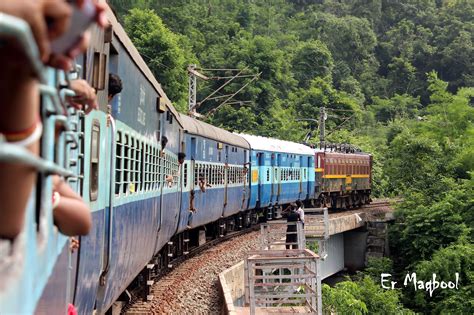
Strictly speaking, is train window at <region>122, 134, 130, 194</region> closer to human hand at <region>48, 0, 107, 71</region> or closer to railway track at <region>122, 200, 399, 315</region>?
railway track at <region>122, 200, 399, 315</region>

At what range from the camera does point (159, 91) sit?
32.4ft

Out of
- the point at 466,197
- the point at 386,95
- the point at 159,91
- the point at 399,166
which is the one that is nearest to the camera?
the point at 159,91

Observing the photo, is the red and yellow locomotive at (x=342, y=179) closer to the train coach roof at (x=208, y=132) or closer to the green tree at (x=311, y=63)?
the train coach roof at (x=208, y=132)

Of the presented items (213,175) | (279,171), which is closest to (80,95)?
(213,175)

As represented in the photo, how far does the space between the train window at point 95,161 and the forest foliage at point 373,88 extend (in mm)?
14819

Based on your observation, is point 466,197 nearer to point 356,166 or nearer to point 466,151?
point 466,151

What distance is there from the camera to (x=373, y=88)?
7894 cm

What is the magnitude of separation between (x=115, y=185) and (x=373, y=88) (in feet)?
247

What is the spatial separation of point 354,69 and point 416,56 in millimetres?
8976

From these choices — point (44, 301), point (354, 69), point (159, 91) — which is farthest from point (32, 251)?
point (354, 69)

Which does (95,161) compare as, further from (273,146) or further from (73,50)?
(273,146)

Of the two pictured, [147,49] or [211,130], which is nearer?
[211,130]

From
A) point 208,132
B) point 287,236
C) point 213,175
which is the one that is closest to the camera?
point 287,236

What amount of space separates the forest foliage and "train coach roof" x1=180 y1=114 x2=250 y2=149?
16.5 feet
